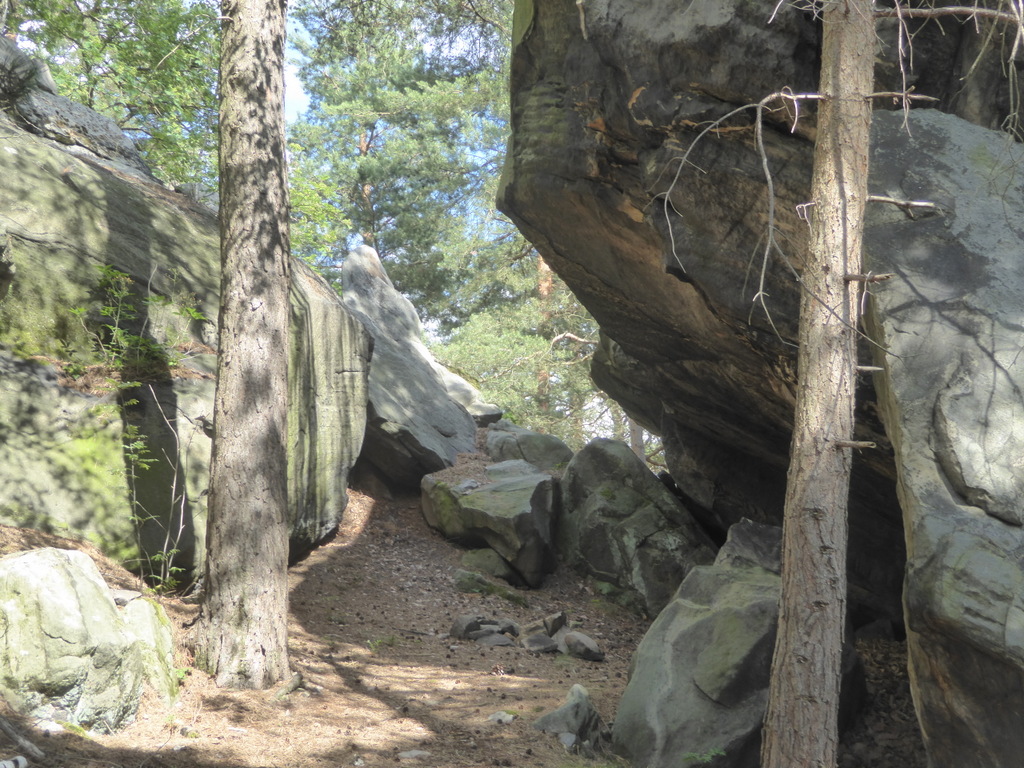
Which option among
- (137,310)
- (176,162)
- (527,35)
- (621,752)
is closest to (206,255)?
(137,310)

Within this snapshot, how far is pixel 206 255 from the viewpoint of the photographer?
8883 mm

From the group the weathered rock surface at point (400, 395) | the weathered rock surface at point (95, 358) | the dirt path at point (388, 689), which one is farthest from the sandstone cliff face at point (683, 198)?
the weathered rock surface at point (400, 395)

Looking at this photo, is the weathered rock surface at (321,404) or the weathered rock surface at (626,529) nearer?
the weathered rock surface at (321,404)

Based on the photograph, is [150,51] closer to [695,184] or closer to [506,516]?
[506,516]

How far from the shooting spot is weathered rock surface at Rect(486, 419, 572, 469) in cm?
1431

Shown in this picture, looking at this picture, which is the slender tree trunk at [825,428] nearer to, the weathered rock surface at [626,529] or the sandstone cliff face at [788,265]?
the sandstone cliff face at [788,265]

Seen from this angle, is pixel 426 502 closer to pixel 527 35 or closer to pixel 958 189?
pixel 527 35

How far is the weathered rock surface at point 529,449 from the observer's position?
1431 cm

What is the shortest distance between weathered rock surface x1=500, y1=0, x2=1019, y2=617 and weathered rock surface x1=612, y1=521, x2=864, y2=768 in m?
1.85

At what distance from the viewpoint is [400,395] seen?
13.2 meters

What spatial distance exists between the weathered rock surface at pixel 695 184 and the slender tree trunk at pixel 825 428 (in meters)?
0.59

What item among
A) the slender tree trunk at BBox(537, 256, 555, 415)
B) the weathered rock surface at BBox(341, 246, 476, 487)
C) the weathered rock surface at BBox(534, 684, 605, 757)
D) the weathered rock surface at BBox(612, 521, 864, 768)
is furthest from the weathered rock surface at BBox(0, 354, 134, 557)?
the slender tree trunk at BBox(537, 256, 555, 415)

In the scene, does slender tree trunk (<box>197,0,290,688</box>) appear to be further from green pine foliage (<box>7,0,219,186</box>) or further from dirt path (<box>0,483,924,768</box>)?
green pine foliage (<box>7,0,219,186</box>)

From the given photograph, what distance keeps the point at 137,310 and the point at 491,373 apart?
39.0ft
